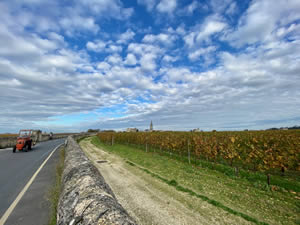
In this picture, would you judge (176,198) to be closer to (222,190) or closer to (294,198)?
(222,190)

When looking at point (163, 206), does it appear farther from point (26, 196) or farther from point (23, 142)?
point (23, 142)

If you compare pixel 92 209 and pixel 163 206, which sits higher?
pixel 92 209

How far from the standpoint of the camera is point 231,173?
32.9ft

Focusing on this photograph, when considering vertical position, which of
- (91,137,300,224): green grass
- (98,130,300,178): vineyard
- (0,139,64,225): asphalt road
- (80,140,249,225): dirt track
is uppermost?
(98,130,300,178): vineyard

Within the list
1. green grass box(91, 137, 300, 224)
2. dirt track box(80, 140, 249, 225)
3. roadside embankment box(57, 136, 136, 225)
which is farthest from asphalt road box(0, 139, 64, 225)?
green grass box(91, 137, 300, 224)

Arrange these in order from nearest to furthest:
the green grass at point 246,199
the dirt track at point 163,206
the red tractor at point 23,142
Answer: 1. the dirt track at point 163,206
2. the green grass at point 246,199
3. the red tractor at point 23,142

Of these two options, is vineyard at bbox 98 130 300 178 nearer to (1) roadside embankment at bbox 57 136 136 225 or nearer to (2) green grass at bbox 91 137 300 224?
(2) green grass at bbox 91 137 300 224

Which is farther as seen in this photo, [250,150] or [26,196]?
[250,150]

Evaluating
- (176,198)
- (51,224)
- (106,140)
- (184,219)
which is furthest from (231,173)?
(106,140)

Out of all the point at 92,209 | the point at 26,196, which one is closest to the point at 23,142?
the point at 26,196

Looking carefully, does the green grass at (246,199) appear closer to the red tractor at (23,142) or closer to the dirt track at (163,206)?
the dirt track at (163,206)

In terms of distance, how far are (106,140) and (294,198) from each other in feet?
113

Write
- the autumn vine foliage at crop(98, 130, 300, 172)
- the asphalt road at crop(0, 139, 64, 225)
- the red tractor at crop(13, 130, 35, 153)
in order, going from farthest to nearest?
the red tractor at crop(13, 130, 35, 153)
the autumn vine foliage at crop(98, 130, 300, 172)
the asphalt road at crop(0, 139, 64, 225)

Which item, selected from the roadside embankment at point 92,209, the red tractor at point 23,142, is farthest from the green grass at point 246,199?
the red tractor at point 23,142
